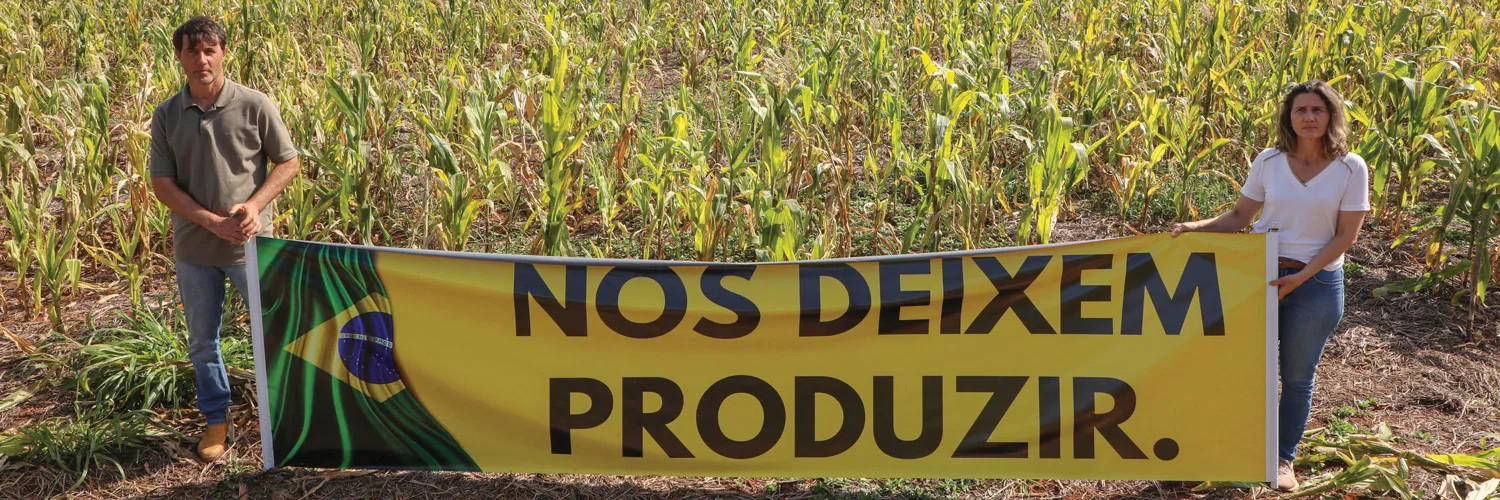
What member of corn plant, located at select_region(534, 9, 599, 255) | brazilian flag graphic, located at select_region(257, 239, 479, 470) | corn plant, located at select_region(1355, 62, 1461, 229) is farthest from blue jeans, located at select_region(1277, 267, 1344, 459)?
corn plant, located at select_region(534, 9, 599, 255)

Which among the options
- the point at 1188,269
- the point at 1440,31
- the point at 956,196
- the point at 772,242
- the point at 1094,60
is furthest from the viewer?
the point at 1440,31

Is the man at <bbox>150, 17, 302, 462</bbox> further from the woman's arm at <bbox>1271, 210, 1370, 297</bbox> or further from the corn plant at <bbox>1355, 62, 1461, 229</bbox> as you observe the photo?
the corn plant at <bbox>1355, 62, 1461, 229</bbox>

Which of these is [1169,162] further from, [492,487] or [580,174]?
[492,487]

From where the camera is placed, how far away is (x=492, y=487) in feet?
11.9

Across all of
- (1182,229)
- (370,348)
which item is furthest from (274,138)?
(1182,229)

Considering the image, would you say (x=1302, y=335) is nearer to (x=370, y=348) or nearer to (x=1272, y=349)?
(x=1272, y=349)

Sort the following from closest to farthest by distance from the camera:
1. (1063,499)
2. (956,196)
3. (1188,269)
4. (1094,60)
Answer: (1188,269) → (1063,499) → (956,196) → (1094,60)

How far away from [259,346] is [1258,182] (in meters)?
2.90

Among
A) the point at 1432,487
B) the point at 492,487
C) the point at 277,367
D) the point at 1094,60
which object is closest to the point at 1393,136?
the point at 1094,60

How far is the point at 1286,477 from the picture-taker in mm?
3396

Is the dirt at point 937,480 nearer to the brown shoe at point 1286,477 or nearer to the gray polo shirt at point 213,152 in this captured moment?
the brown shoe at point 1286,477

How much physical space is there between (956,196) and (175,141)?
2.99 m

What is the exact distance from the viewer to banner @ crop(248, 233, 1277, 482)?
10.8 feet

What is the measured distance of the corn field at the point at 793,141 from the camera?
4668 millimetres
